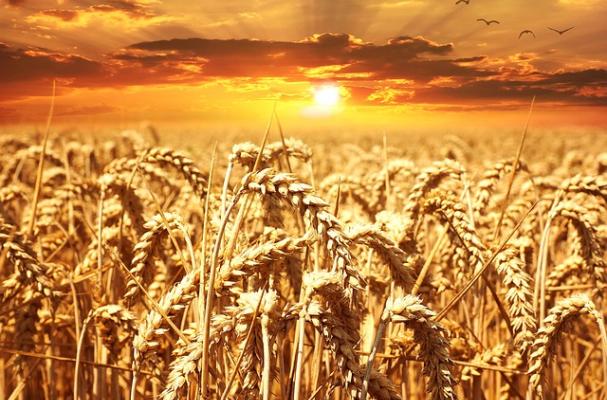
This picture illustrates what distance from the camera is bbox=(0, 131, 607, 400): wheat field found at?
1410mm

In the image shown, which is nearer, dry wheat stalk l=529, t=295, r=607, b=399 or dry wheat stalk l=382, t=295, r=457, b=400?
dry wheat stalk l=382, t=295, r=457, b=400

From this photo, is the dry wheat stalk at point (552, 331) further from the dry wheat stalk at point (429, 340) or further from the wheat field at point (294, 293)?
the dry wheat stalk at point (429, 340)

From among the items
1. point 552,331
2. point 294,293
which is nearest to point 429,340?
point 552,331

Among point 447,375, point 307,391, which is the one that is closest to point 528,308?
point 447,375

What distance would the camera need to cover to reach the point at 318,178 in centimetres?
695

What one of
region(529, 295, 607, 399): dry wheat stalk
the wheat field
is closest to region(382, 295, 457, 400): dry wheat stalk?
the wheat field

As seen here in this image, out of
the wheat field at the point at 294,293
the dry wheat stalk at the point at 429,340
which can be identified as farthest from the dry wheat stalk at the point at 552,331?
the dry wheat stalk at the point at 429,340

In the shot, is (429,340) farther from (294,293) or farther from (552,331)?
(294,293)

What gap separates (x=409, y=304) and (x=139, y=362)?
70 cm

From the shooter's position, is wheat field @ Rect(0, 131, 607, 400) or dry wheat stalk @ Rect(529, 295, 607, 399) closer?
wheat field @ Rect(0, 131, 607, 400)

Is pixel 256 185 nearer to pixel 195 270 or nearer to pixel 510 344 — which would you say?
pixel 195 270

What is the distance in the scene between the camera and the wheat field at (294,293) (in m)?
1.41

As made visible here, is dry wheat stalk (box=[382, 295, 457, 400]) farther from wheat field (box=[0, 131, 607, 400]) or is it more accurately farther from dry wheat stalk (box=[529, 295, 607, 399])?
dry wheat stalk (box=[529, 295, 607, 399])

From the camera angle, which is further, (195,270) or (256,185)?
(195,270)
